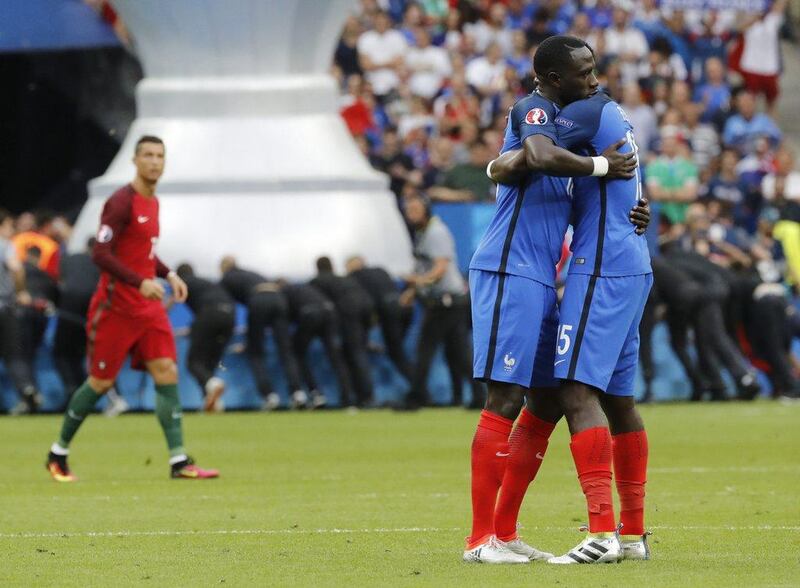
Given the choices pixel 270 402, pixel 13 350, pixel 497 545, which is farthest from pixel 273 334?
pixel 497 545

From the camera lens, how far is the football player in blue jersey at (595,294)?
823 centimetres

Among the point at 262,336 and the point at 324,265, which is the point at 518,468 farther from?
the point at 324,265

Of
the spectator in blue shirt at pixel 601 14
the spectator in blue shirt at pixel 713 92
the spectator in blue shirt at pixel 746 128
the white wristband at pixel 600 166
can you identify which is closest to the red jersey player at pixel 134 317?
the white wristband at pixel 600 166

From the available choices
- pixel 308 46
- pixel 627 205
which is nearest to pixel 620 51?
pixel 308 46

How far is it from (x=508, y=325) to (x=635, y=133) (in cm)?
1993

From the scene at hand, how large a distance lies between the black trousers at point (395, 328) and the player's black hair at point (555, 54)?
43.9ft

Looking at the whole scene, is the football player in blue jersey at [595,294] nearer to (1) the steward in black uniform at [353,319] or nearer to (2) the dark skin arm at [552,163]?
(2) the dark skin arm at [552,163]

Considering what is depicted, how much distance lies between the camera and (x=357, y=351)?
21516mm

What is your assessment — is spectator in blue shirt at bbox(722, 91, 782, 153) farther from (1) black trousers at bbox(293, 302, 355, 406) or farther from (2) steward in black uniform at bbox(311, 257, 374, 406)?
(1) black trousers at bbox(293, 302, 355, 406)

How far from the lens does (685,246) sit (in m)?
23.3

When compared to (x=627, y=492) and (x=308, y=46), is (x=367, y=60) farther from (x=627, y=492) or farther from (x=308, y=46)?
(x=627, y=492)

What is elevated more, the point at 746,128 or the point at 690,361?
the point at 746,128

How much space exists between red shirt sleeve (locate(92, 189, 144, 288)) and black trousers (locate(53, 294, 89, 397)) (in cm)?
802

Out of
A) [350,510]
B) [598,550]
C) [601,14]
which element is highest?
[601,14]
